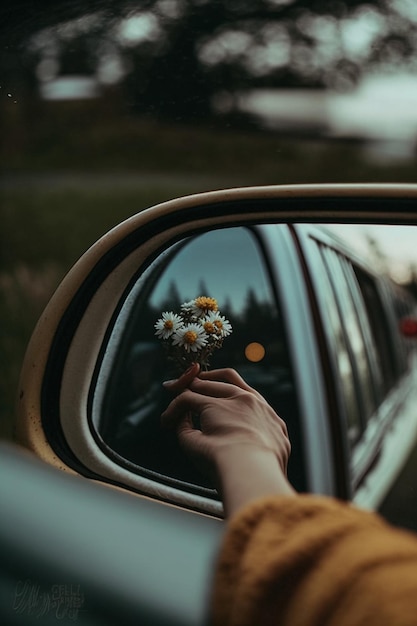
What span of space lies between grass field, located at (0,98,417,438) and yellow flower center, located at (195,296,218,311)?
5.74 m

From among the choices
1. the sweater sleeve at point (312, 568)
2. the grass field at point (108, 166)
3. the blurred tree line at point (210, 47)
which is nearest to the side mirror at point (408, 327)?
the sweater sleeve at point (312, 568)

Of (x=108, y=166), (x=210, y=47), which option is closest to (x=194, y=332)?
(x=210, y=47)

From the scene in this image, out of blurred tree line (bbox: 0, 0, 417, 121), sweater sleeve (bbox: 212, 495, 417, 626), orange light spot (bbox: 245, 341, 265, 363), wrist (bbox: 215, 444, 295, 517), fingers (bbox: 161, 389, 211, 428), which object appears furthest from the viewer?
blurred tree line (bbox: 0, 0, 417, 121)

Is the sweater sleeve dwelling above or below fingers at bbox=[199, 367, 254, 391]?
below

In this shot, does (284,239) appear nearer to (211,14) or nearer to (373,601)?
(373,601)

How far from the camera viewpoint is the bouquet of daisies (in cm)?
101

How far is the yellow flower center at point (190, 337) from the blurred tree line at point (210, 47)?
13.3 ft

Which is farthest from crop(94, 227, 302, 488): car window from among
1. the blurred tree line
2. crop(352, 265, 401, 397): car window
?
the blurred tree line

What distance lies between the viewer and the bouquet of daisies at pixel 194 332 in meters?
1.01

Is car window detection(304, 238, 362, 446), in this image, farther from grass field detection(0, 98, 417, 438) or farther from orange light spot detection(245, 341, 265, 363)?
grass field detection(0, 98, 417, 438)

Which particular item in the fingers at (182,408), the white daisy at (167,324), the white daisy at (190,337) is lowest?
the fingers at (182,408)

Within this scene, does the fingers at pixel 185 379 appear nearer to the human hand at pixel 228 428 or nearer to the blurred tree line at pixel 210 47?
the human hand at pixel 228 428

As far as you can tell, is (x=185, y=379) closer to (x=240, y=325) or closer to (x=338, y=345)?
(x=240, y=325)

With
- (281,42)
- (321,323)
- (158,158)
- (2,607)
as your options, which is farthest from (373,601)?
(158,158)
